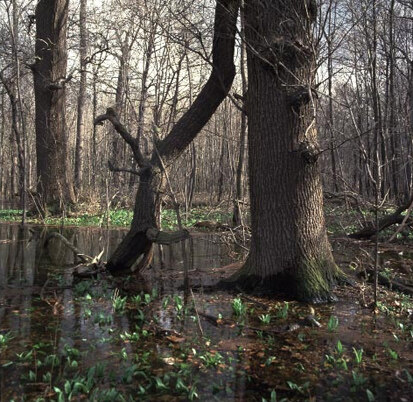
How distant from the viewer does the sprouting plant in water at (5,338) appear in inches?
166

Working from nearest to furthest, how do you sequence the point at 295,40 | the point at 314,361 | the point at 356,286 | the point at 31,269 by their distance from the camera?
the point at 314,361 → the point at 295,40 → the point at 356,286 → the point at 31,269

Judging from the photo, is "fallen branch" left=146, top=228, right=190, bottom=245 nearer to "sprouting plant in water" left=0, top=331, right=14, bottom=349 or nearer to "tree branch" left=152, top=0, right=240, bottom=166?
"tree branch" left=152, top=0, right=240, bottom=166

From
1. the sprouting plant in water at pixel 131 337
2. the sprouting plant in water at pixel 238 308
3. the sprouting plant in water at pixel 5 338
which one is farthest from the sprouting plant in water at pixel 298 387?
the sprouting plant in water at pixel 5 338

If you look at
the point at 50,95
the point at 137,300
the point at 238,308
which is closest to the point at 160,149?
the point at 137,300

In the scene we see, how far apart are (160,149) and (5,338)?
402 centimetres

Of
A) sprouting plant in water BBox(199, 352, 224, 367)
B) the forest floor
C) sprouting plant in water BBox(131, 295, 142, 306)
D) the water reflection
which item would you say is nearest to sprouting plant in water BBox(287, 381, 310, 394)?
the forest floor

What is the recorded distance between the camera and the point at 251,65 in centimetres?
623

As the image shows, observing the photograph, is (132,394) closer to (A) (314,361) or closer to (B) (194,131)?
(A) (314,361)

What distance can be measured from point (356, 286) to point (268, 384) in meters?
2.98

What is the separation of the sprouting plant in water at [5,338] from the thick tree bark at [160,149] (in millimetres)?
2882

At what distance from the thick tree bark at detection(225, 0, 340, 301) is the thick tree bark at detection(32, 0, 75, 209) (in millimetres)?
12129

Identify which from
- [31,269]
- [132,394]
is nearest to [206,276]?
[31,269]

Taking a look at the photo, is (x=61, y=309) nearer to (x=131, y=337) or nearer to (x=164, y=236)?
(x=131, y=337)

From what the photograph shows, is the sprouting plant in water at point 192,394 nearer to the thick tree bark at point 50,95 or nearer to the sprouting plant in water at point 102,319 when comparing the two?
the sprouting plant in water at point 102,319
